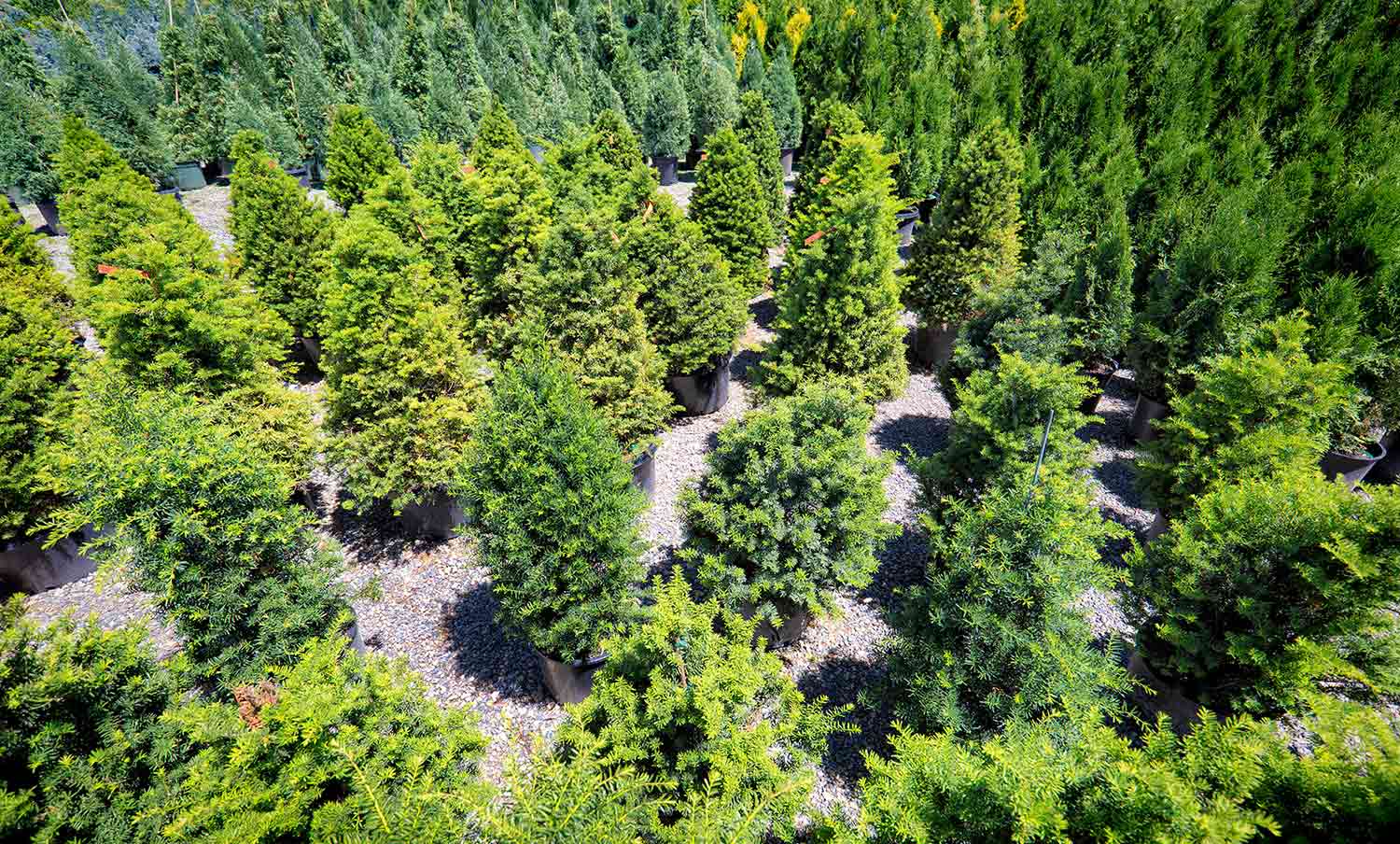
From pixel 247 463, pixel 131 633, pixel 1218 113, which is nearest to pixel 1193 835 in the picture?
pixel 131 633

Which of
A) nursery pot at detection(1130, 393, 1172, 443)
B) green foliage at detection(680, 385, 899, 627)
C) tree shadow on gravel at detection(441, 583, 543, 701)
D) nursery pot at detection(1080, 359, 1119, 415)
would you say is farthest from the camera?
nursery pot at detection(1080, 359, 1119, 415)

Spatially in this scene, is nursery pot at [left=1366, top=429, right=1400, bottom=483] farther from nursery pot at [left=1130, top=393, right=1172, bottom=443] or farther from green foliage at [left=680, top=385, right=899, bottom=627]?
green foliage at [left=680, top=385, right=899, bottom=627]

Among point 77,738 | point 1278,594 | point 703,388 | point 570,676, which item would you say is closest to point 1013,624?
point 1278,594

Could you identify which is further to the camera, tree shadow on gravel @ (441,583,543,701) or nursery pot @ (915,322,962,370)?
nursery pot @ (915,322,962,370)

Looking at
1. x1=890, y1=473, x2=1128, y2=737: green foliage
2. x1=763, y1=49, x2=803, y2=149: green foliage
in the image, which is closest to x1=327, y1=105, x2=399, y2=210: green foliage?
x1=763, y1=49, x2=803, y2=149: green foliage

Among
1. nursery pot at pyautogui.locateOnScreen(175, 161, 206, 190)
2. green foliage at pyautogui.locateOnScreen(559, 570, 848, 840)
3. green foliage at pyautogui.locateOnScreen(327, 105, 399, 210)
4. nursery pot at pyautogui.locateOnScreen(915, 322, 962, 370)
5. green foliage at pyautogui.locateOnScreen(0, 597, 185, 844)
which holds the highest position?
nursery pot at pyautogui.locateOnScreen(175, 161, 206, 190)

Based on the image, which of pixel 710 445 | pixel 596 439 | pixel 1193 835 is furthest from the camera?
pixel 710 445

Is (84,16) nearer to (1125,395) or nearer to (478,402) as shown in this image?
(478,402)

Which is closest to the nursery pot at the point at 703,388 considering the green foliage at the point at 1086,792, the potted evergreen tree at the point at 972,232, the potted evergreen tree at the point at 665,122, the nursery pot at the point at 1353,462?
the potted evergreen tree at the point at 972,232
